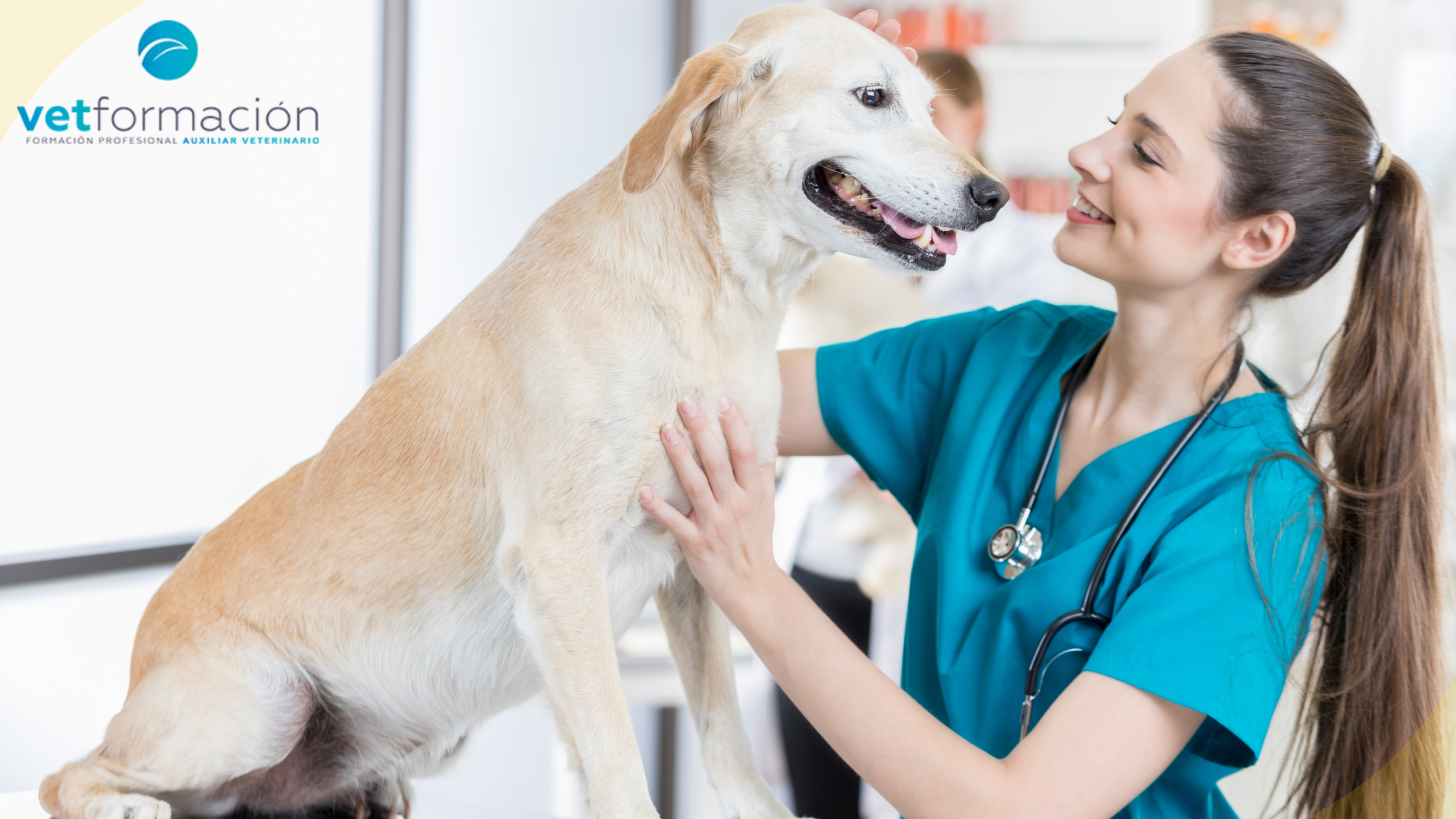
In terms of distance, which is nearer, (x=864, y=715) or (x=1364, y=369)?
(x=864, y=715)

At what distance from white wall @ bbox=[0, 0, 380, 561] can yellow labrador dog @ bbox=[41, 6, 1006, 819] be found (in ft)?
2.43

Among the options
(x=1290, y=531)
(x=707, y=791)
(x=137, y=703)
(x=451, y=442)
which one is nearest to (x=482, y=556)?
(x=451, y=442)

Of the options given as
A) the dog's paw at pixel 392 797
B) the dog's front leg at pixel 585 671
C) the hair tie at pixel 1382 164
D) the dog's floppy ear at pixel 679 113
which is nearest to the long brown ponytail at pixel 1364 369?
the hair tie at pixel 1382 164

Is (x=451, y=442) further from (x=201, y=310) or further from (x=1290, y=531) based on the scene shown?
(x=201, y=310)

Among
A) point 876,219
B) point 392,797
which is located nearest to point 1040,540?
point 876,219

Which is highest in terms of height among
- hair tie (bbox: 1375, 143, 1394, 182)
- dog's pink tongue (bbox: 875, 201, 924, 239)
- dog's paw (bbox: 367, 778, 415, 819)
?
hair tie (bbox: 1375, 143, 1394, 182)

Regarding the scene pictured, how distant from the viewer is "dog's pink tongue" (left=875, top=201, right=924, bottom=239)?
104cm

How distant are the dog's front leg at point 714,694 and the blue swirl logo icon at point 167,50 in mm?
1344

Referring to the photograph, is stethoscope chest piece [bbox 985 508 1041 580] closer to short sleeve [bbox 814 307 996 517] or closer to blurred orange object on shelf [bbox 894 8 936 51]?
short sleeve [bbox 814 307 996 517]

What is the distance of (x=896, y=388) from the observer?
54.7 inches

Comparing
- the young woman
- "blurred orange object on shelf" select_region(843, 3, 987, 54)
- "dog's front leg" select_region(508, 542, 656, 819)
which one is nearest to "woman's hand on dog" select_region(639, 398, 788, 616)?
the young woman

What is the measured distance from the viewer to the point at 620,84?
286 centimetres

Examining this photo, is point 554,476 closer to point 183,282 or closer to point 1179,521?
point 1179,521

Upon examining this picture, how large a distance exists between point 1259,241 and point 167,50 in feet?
5.70
